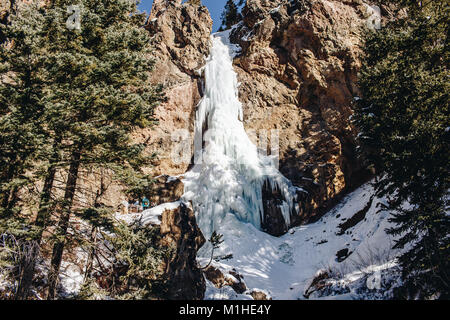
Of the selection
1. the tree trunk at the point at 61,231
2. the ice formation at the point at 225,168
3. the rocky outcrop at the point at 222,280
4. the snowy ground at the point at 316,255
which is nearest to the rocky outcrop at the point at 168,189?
the ice formation at the point at 225,168

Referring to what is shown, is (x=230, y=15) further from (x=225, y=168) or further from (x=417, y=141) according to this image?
(x=417, y=141)

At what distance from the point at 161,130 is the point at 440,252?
17.4 meters

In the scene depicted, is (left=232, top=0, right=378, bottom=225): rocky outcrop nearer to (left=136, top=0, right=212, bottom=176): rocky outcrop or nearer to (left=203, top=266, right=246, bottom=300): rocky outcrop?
(left=136, top=0, right=212, bottom=176): rocky outcrop

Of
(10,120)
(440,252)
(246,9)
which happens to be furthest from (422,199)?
(246,9)

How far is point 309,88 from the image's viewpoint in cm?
2150

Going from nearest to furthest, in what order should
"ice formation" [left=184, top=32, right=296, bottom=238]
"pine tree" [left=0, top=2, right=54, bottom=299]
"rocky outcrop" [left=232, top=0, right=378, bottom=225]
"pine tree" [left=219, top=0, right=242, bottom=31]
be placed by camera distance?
"pine tree" [left=0, top=2, right=54, bottom=299] < "ice formation" [left=184, top=32, right=296, bottom=238] < "rocky outcrop" [left=232, top=0, right=378, bottom=225] < "pine tree" [left=219, top=0, right=242, bottom=31]

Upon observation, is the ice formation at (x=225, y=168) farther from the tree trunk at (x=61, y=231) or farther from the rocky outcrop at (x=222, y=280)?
the tree trunk at (x=61, y=231)

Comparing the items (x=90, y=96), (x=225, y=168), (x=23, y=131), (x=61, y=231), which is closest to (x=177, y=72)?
(x=225, y=168)

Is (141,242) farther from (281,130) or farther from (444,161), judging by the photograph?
(281,130)

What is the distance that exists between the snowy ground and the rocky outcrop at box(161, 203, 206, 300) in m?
1.01

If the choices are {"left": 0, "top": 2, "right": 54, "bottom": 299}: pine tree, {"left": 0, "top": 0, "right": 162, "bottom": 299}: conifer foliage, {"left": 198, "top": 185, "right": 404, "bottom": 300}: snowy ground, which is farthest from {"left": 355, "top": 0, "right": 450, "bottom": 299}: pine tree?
{"left": 0, "top": 2, "right": 54, "bottom": 299}: pine tree

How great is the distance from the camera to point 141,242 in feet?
21.8

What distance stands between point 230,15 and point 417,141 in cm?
3335

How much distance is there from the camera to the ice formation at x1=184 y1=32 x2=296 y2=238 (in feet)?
57.1
